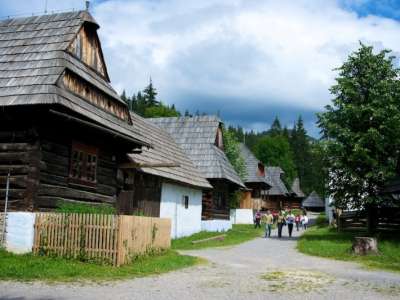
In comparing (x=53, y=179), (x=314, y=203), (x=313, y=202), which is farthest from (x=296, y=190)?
(x=53, y=179)

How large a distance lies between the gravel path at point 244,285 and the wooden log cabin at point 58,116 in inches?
173

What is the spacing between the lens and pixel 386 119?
24.0 metres

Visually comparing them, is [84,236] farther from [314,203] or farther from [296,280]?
[314,203]

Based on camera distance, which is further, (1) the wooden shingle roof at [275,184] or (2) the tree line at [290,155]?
(2) the tree line at [290,155]

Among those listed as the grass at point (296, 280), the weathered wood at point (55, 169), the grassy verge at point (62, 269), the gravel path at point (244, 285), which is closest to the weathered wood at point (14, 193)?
the weathered wood at point (55, 169)

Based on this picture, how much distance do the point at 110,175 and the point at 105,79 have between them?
3688mm

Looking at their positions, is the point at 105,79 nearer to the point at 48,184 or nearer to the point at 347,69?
the point at 48,184

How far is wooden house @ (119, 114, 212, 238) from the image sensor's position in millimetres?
21406

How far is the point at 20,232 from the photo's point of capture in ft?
43.8

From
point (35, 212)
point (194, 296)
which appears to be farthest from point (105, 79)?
point (194, 296)

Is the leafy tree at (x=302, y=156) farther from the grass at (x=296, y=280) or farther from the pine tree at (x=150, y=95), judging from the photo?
the grass at (x=296, y=280)

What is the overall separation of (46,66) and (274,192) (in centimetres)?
5211

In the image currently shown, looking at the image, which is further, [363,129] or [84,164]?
[363,129]

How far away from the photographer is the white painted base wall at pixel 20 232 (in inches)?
524
